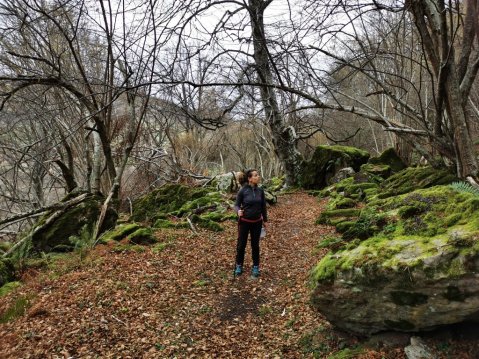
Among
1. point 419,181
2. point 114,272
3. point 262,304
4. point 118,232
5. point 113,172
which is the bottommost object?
point 262,304

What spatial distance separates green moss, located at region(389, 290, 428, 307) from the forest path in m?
1.01

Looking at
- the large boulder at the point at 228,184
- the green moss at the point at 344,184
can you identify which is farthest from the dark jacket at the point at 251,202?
the large boulder at the point at 228,184

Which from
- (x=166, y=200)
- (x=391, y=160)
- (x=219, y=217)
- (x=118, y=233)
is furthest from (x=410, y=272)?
(x=391, y=160)

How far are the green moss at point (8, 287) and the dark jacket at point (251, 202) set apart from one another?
156 inches

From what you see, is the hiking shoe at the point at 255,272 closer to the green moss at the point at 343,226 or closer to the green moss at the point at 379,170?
the green moss at the point at 343,226

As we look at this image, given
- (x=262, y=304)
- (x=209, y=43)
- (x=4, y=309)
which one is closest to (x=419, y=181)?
(x=262, y=304)

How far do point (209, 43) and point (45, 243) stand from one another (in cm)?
590

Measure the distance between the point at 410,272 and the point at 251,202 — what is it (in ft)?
11.0

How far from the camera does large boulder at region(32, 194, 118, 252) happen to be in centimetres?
820

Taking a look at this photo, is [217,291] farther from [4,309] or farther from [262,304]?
[4,309]

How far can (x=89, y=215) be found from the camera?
8883 millimetres

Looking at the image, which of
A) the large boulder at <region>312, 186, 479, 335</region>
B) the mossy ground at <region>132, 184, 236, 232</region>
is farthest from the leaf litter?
the mossy ground at <region>132, 184, 236, 232</region>

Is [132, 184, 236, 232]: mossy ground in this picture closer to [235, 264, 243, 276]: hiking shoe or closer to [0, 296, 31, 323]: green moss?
[235, 264, 243, 276]: hiking shoe

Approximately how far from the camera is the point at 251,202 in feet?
20.6
